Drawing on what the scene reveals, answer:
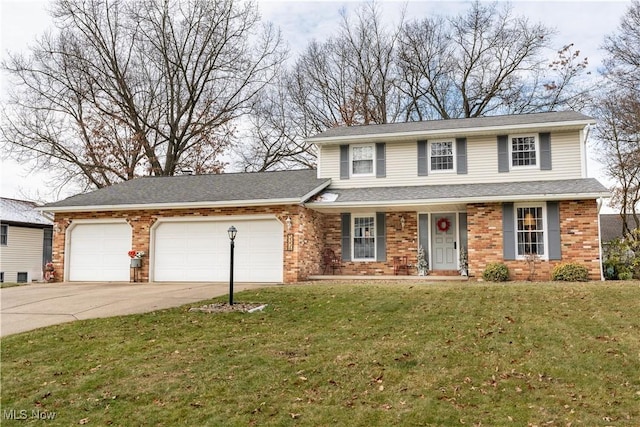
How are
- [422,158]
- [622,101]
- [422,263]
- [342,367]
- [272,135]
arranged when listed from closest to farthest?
[342,367]
[422,263]
[422,158]
[622,101]
[272,135]

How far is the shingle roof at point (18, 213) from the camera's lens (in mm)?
24203

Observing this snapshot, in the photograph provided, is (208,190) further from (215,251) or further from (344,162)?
(344,162)

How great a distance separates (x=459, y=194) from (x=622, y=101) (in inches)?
504

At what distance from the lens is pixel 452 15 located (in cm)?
2858

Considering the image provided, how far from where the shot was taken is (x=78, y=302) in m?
10.9

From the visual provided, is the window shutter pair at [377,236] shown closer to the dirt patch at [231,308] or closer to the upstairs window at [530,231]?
the upstairs window at [530,231]

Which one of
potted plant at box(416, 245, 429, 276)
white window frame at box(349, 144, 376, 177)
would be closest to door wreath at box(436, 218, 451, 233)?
potted plant at box(416, 245, 429, 276)

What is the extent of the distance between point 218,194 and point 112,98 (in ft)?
46.3

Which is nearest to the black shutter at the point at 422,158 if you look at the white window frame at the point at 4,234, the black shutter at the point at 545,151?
the black shutter at the point at 545,151

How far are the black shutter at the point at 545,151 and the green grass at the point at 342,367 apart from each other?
6760mm

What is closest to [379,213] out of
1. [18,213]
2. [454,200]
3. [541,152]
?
[454,200]

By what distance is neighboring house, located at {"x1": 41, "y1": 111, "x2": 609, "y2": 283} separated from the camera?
46.1 feet

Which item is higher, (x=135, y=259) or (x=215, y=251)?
(x=215, y=251)

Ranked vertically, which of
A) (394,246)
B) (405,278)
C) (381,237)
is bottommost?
(405,278)
